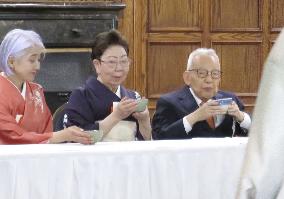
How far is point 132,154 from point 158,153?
0.26ft

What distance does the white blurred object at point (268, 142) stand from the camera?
71cm

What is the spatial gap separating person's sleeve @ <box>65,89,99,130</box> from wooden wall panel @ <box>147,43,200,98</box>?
1858 millimetres

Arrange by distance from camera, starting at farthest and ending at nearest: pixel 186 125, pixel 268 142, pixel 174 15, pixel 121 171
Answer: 1. pixel 174 15
2. pixel 186 125
3. pixel 121 171
4. pixel 268 142

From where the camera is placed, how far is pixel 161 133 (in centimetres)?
267

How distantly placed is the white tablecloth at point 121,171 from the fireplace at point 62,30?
2.16 meters

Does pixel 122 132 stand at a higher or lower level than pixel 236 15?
lower

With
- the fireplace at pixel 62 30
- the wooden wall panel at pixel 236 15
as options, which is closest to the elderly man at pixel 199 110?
the fireplace at pixel 62 30

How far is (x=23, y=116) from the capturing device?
2473 millimetres

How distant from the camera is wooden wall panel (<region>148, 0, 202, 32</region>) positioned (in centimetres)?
444

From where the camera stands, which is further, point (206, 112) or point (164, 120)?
point (164, 120)

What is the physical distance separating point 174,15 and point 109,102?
6.38 ft

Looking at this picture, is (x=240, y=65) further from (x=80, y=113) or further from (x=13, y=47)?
(x=13, y=47)

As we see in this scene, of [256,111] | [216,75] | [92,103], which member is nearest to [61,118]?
[92,103]

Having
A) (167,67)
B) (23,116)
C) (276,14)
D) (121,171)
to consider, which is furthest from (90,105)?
(276,14)
